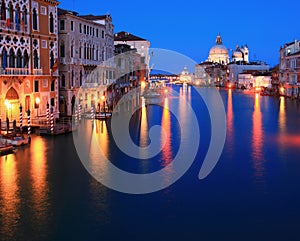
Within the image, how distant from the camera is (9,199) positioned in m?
9.99

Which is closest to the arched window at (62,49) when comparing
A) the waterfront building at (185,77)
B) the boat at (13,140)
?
the boat at (13,140)

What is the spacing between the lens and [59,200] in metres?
10.0

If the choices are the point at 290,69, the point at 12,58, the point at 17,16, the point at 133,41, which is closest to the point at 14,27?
the point at 17,16

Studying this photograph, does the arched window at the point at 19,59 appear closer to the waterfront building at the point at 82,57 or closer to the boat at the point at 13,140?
the waterfront building at the point at 82,57

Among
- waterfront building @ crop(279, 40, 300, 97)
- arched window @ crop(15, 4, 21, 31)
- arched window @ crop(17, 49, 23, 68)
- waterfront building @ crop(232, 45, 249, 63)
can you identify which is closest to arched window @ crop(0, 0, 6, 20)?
arched window @ crop(15, 4, 21, 31)

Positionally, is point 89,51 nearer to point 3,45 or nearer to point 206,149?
point 3,45

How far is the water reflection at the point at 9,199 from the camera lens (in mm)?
8375

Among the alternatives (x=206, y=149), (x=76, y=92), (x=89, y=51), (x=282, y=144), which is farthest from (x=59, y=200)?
(x=89, y=51)

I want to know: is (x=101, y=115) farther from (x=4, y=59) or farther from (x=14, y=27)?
(x=14, y=27)

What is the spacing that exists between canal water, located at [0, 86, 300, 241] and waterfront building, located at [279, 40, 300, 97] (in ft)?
105

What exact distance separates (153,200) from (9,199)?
3.06m

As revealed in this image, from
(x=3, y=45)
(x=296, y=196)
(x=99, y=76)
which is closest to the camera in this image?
(x=296, y=196)

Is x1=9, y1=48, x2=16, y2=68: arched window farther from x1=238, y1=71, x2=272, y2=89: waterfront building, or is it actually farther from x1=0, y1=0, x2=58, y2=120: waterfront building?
x1=238, y1=71, x2=272, y2=89: waterfront building

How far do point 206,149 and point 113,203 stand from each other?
23.4 feet
